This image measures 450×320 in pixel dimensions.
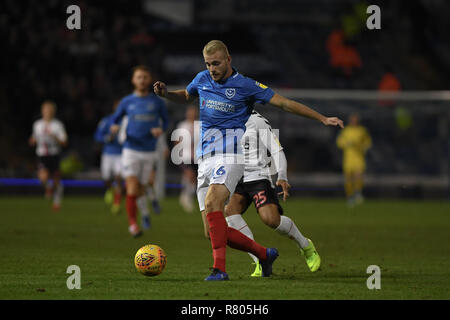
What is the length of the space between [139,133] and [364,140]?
10850 millimetres

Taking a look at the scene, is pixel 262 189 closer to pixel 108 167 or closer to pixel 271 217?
pixel 271 217

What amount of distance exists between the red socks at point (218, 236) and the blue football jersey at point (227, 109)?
60 centimetres

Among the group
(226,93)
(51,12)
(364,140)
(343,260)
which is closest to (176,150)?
(364,140)

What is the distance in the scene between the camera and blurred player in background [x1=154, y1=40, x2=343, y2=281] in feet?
23.8

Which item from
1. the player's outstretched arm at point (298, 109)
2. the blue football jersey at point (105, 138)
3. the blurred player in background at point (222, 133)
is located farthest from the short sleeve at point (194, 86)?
the blue football jersey at point (105, 138)

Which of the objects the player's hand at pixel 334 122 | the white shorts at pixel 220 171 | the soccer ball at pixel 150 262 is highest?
the player's hand at pixel 334 122

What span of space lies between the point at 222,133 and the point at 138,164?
212 inches

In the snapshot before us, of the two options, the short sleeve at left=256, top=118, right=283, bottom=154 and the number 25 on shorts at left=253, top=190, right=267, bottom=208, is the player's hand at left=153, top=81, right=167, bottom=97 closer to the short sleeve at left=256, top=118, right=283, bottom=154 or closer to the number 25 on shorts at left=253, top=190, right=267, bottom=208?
the short sleeve at left=256, top=118, right=283, bottom=154

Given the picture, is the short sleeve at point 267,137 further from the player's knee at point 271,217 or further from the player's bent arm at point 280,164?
the player's knee at point 271,217

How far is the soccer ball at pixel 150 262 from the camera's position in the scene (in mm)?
7449

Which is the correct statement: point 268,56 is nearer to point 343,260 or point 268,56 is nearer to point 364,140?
point 364,140

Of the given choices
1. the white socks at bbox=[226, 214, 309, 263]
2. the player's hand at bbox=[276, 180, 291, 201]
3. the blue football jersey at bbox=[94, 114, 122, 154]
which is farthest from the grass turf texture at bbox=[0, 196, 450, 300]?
the blue football jersey at bbox=[94, 114, 122, 154]

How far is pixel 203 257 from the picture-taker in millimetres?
9578

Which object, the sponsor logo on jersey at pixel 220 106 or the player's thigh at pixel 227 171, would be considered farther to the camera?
the sponsor logo on jersey at pixel 220 106
